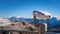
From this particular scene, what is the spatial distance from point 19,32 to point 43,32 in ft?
3.04

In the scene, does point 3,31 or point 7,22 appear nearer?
point 3,31

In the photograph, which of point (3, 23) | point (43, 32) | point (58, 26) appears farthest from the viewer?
point (58, 26)

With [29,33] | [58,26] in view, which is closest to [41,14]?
[29,33]

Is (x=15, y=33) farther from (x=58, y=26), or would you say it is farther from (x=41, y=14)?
(x=58, y=26)

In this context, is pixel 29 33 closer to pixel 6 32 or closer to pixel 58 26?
pixel 6 32

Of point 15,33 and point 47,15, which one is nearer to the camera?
point 15,33

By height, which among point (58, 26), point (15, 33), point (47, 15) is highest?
point (47, 15)

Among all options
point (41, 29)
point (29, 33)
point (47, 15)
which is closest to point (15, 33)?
point (29, 33)

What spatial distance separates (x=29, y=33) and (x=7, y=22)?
6.40ft

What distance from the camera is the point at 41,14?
607 centimetres

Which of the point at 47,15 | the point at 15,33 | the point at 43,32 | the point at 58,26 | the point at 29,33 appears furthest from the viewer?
the point at 58,26

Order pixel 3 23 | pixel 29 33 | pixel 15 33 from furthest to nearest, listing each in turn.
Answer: pixel 3 23 → pixel 15 33 → pixel 29 33

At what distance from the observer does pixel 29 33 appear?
4.92 metres

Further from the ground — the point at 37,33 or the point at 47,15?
the point at 47,15
